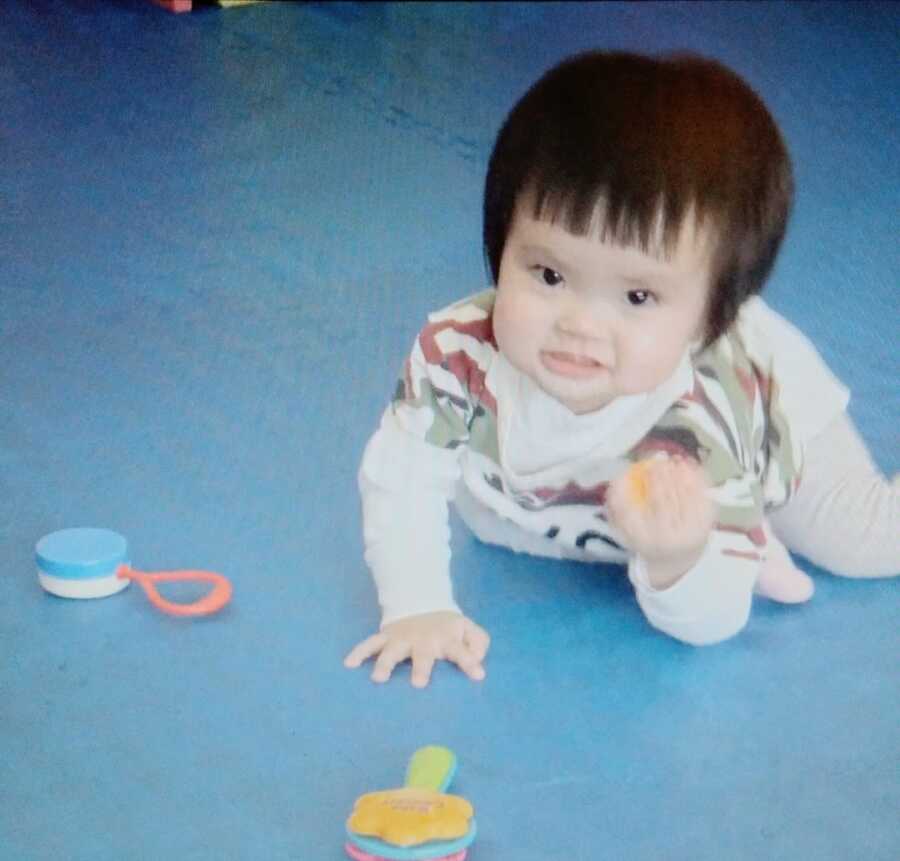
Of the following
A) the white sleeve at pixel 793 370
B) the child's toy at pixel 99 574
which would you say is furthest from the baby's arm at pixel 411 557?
the white sleeve at pixel 793 370

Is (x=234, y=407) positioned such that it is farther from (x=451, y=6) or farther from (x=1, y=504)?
(x=451, y=6)

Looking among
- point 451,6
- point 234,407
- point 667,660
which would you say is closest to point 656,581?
point 667,660

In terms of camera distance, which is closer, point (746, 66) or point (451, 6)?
point (746, 66)

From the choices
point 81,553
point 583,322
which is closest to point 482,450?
point 583,322

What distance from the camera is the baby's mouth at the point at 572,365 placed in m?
0.86

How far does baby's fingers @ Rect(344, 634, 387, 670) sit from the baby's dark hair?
26 cm

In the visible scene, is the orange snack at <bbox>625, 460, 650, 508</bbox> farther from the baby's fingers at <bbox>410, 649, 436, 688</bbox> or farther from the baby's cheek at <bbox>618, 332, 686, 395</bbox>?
the baby's fingers at <bbox>410, 649, 436, 688</bbox>

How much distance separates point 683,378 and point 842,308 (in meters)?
0.59

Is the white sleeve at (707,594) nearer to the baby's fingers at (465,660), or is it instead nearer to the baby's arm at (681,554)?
the baby's arm at (681,554)

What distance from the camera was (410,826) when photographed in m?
0.77

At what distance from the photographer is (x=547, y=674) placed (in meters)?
0.94

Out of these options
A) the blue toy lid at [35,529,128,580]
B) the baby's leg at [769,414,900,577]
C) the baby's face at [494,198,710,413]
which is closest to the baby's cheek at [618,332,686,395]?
the baby's face at [494,198,710,413]

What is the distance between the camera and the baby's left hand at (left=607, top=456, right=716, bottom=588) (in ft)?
2.73

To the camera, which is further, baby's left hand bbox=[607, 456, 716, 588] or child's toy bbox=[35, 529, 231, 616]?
child's toy bbox=[35, 529, 231, 616]
